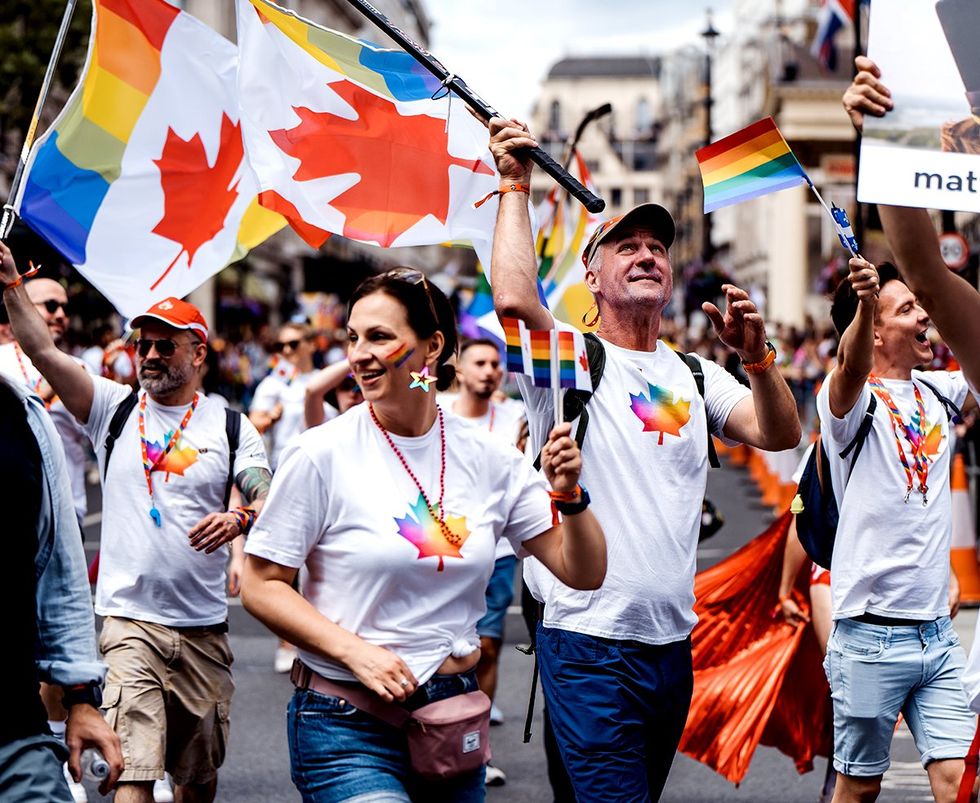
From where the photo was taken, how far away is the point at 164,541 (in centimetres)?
539

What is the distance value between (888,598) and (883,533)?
0.66 feet

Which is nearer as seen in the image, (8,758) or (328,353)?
(8,758)

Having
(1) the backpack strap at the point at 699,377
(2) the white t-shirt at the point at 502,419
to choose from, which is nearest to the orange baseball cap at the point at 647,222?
(1) the backpack strap at the point at 699,377

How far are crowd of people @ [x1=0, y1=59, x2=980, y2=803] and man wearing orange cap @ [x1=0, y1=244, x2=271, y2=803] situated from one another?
0.03 feet

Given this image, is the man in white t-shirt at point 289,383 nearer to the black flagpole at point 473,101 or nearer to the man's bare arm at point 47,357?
the man's bare arm at point 47,357

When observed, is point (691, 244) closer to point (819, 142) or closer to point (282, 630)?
point (819, 142)

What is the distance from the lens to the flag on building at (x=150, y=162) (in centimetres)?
581

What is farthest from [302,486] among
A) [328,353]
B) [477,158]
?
[328,353]

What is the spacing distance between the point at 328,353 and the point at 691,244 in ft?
255

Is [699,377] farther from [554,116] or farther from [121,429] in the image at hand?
[554,116]

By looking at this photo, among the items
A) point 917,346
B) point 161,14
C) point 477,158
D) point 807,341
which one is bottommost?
point 807,341

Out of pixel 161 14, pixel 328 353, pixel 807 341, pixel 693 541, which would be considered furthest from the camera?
pixel 807 341

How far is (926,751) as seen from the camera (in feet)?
15.8

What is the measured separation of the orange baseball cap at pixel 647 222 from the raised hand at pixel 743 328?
0.95 feet
